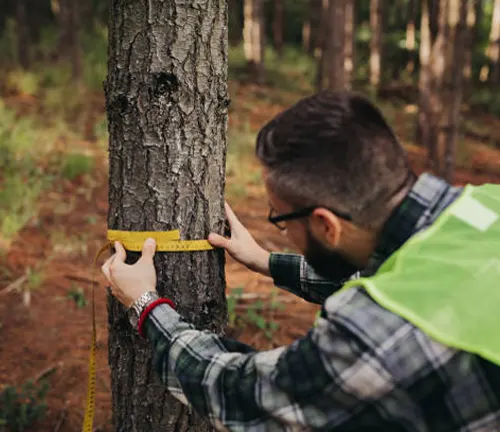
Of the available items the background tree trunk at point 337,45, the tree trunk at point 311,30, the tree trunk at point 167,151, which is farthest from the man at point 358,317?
the tree trunk at point 311,30

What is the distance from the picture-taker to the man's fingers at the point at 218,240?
2138 mm

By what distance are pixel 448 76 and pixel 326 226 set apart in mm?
8188

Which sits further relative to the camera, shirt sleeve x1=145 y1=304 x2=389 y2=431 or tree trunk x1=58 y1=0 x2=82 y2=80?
tree trunk x1=58 y1=0 x2=82 y2=80

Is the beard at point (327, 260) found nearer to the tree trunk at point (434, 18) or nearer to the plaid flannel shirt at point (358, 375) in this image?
the plaid flannel shirt at point (358, 375)

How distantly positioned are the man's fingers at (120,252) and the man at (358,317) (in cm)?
27

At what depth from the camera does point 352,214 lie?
1.48 m

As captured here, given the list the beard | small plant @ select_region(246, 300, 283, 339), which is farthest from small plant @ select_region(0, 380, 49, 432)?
the beard

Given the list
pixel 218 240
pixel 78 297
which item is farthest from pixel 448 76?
pixel 218 240

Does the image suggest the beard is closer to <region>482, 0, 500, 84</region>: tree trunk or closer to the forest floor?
the forest floor

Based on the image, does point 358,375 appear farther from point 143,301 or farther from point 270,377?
point 143,301

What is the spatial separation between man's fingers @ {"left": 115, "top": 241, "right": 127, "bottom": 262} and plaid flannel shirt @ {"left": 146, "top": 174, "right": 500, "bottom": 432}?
0.39 metres

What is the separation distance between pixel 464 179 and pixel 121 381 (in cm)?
913

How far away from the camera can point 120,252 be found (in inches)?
76.9

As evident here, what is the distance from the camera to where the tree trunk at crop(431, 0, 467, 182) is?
864 centimetres
